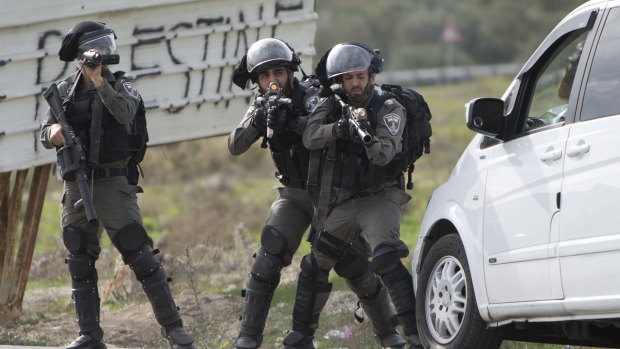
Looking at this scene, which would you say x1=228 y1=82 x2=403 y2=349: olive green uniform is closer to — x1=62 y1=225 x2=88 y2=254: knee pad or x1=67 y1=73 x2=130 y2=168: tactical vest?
x1=67 y1=73 x2=130 y2=168: tactical vest

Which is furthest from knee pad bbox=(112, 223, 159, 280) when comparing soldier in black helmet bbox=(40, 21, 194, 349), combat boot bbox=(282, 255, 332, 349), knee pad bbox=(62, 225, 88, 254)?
combat boot bbox=(282, 255, 332, 349)

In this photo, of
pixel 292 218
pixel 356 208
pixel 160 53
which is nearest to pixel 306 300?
pixel 292 218

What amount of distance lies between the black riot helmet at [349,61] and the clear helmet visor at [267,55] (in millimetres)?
383

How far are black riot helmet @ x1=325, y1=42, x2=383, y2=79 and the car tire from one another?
1.12 meters

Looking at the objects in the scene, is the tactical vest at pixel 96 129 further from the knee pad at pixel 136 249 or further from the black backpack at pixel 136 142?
the knee pad at pixel 136 249

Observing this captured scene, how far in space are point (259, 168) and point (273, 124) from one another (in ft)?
73.3

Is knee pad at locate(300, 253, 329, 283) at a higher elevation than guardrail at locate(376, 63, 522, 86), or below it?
higher

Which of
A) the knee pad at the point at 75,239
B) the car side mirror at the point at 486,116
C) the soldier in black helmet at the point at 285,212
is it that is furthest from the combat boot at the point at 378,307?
the knee pad at the point at 75,239

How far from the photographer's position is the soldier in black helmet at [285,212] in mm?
6727

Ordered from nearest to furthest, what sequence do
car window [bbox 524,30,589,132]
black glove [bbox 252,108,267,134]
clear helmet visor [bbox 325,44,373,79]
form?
car window [bbox 524,30,589,132], clear helmet visor [bbox 325,44,373,79], black glove [bbox 252,108,267,134]

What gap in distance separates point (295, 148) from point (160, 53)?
11.1ft

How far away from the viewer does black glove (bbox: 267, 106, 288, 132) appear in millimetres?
6418

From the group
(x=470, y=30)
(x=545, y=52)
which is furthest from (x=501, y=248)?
(x=470, y=30)

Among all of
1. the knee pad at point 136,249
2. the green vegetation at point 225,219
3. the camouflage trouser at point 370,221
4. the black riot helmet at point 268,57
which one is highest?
the black riot helmet at point 268,57
